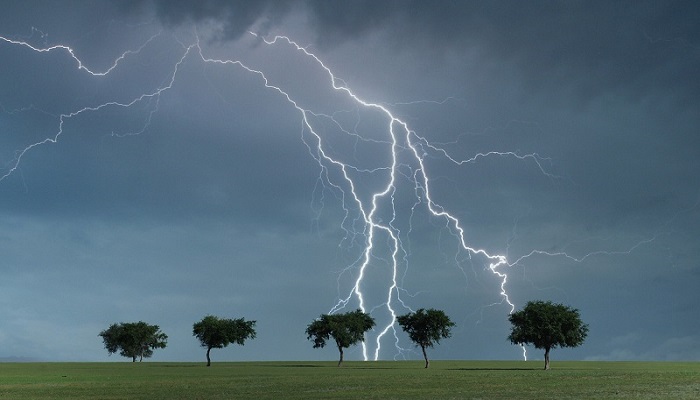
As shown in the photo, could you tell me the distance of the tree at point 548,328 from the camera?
64.2 meters

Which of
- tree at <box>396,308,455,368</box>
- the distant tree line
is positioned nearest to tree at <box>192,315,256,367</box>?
the distant tree line

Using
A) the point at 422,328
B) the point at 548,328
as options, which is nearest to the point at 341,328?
the point at 422,328

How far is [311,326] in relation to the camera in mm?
83750

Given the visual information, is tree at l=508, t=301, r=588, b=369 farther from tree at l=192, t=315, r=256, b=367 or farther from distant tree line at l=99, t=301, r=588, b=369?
tree at l=192, t=315, r=256, b=367

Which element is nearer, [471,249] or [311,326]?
[471,249]

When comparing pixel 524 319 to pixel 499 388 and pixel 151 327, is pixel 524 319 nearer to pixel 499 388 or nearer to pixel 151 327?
pixel 499 388

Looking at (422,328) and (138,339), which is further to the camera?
(138,339)

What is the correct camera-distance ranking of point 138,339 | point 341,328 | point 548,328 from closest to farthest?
point 548,328
point 341,328
point 138,339

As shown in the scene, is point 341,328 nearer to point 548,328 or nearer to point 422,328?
point 422,328

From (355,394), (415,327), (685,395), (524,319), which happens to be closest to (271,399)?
(355,394)

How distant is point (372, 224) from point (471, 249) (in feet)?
36.4

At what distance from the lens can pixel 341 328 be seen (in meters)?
81.6

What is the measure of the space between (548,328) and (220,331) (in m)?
43.0

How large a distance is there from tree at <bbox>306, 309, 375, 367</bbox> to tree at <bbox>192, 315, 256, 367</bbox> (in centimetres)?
1021
